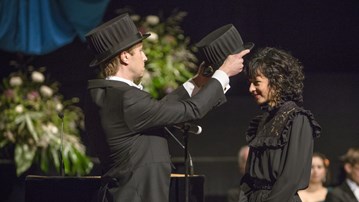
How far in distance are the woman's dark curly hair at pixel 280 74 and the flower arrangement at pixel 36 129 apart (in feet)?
8.07

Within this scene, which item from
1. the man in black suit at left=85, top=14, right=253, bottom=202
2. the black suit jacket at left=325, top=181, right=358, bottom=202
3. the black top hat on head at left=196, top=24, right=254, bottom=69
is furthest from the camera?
the black suit jacket at left=325, top=181, right=358, bottom=202

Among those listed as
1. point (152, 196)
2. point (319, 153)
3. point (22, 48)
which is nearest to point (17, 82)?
point (22, 48)

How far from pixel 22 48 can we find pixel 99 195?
10.0 feet

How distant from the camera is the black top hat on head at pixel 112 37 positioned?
12.9 ft

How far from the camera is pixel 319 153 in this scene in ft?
21.7

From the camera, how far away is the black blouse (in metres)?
3.87

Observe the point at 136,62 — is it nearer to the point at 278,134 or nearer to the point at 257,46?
the point at 278,134

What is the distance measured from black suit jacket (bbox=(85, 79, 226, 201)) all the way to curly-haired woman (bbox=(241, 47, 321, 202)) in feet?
1.14

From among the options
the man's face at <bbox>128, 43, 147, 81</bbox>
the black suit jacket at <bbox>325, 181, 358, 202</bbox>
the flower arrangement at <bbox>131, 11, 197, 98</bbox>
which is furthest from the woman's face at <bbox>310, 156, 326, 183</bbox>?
the man's face at <bbox>128, 43, 147, 81</bbox>

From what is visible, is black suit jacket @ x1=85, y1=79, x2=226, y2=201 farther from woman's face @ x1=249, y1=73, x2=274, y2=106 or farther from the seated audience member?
the seated audience member

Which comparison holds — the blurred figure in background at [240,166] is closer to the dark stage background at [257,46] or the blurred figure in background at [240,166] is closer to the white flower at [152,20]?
the dark stage background at [257,46]

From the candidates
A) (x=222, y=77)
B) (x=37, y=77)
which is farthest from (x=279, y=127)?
(x=37, y=77)

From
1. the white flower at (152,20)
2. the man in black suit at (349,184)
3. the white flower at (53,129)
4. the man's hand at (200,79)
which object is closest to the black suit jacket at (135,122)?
the man's hand at (200,79)

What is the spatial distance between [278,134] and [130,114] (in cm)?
75
